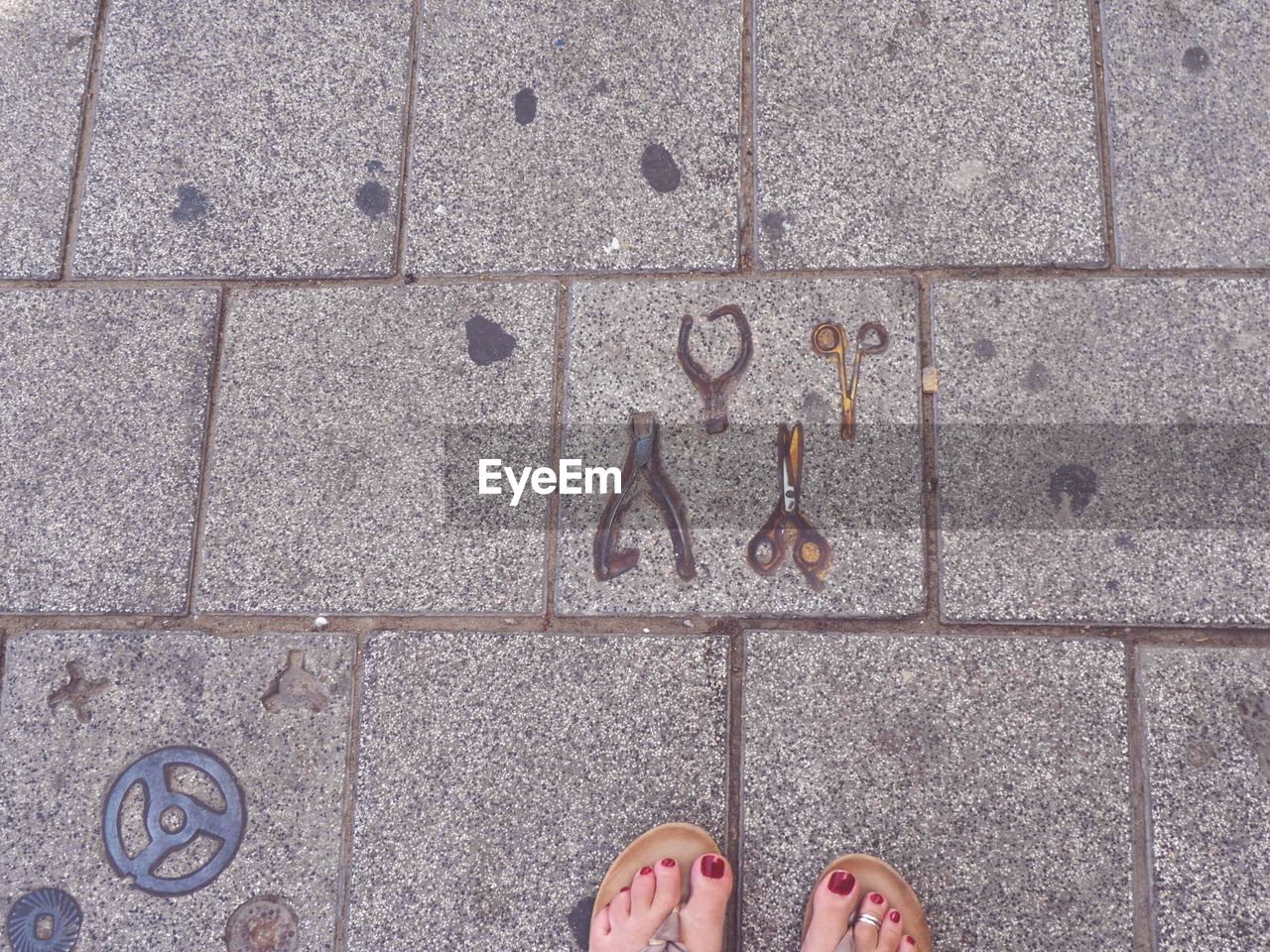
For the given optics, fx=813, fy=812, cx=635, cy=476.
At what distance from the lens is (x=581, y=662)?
204 centimetres

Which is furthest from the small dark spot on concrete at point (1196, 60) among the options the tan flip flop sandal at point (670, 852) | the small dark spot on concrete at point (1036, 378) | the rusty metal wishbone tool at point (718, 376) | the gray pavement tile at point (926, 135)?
the tan flip flop sandal at point (670, 852)

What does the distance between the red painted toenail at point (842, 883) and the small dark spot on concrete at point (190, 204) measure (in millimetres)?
2433

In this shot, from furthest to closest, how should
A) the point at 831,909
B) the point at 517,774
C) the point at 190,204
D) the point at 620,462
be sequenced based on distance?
the point at 190,204 → the point at 620,462 → the point at 517,774 → the point at 831,909

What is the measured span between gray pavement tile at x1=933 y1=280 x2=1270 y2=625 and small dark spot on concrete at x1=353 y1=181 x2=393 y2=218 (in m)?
1.52

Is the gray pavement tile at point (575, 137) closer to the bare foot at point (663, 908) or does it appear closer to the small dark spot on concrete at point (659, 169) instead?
the small dark spot on concrete at point (659, 169)

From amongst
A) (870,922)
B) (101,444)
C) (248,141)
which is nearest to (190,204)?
(248,141)

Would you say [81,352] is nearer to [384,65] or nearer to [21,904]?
[384,65]

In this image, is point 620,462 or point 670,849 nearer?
point 670,849

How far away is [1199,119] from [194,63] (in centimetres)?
284

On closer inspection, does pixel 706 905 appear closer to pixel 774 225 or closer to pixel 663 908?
pixel 663 908

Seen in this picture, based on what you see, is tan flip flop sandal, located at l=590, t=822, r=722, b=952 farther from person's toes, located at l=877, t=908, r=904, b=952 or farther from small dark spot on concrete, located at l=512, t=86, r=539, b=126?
small dark spot on concrete, located at l=512, t=86, r=539, b=126

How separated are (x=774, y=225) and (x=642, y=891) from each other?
1721 millimetres

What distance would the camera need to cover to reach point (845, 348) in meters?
2.12

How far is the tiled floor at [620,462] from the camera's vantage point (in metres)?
1.96
